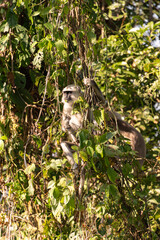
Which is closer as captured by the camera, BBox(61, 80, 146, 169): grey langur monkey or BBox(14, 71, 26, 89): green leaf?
BBox(61, 80, 146, 169): grey langur monkey

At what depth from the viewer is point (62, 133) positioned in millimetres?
2439

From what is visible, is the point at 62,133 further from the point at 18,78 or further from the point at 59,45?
the point at 18,78

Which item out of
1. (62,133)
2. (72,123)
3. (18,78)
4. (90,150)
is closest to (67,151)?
(72,123)

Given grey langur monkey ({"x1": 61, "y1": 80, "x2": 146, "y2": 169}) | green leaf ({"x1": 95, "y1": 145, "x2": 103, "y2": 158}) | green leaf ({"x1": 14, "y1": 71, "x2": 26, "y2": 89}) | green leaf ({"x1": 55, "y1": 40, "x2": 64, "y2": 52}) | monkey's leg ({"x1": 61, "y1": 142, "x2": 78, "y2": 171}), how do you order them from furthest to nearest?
1. green leaf ({"x1": 14, "y1": 71, "x2": 26, "y2": 89})
2. monkey's leg ({"x1": 61, "y1": 142, "x2": 78, "y2": 171})
3. grey langur monkey ({"x1": 61, "y1": 80, "x2": 146, "y2": 169})
4. green leaf ({"x1": 55, "y1": 40, "x2": 64, "y2": 52})
5. green leaf ({"x1": 95, "y1": 145, "x2": 103, "y2": 158})

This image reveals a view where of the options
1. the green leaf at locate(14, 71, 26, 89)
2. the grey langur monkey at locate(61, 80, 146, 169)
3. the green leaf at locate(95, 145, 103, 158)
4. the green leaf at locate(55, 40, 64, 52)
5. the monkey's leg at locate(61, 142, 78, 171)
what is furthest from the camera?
the green leaf at locate(14, 71, 26, 89)

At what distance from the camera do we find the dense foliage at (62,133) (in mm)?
2082

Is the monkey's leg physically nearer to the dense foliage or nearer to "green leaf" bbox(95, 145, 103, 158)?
the dense foliage

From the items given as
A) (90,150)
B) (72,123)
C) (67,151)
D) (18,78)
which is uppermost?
(18,78)

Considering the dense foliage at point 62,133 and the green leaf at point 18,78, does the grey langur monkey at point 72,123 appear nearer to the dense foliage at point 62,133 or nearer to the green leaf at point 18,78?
the dense foliage at point 62,133

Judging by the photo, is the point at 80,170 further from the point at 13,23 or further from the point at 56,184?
the point at 13,23

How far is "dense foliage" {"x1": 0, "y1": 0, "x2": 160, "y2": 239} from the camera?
6.83 feet

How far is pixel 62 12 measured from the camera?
2.09m

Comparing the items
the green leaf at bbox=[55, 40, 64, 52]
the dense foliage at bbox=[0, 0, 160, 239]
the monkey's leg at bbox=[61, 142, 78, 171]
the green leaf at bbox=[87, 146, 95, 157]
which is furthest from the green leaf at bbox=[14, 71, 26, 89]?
the green leaf at bbox=[87, 146, 95, 157]

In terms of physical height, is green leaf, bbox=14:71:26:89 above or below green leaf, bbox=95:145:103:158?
above
